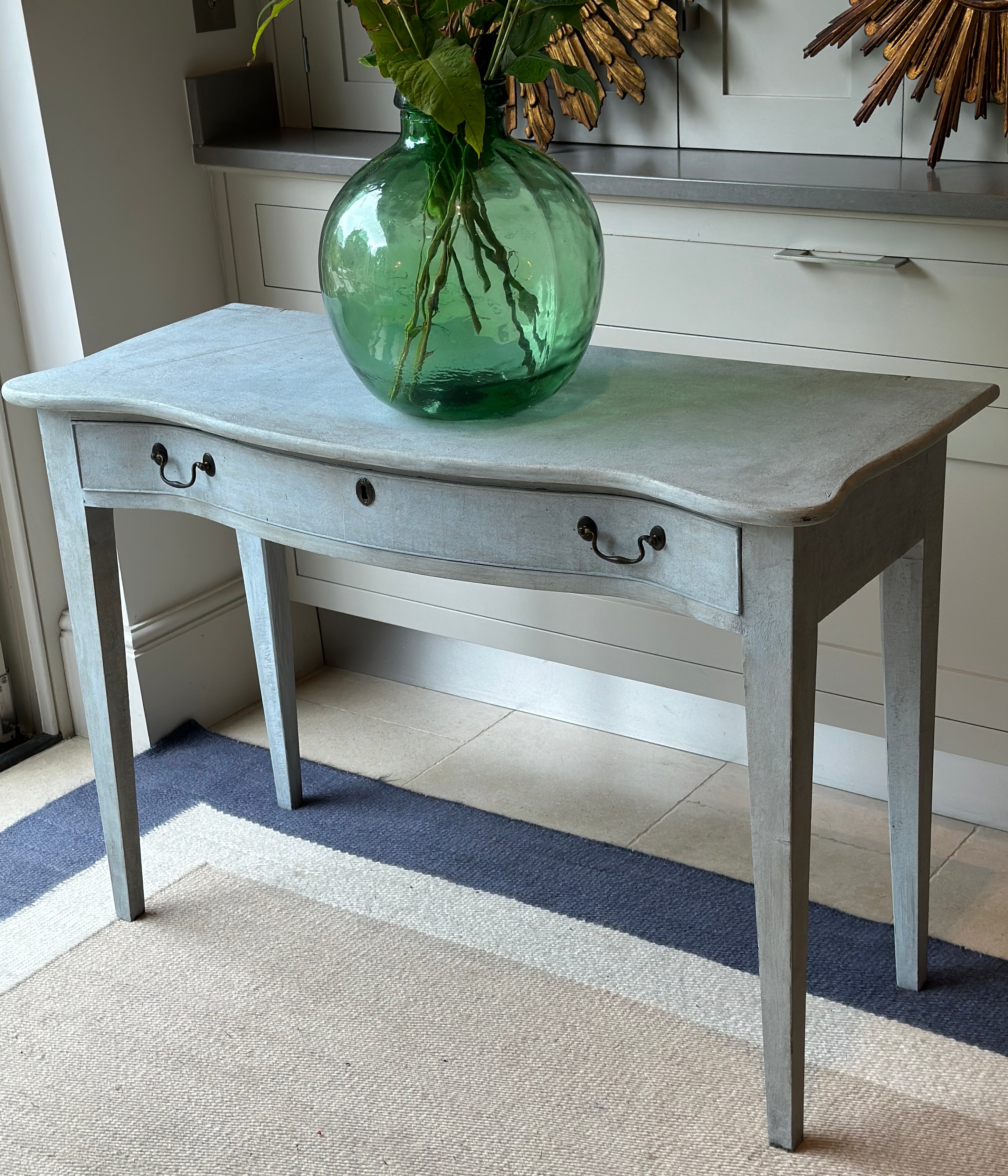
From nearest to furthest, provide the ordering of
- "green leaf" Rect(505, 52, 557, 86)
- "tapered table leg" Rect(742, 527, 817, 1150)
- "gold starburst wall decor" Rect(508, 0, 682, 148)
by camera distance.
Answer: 1. "tapered table leg" Rect(742, 527, 817, 1150)
2. "green leaf" Rect(505, 52, 557, 86)
3. "gold starburst wall decor" Rect(508, 0, 682, 148)

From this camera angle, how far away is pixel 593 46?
2139 mm

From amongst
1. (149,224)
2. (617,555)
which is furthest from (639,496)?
(149,224)

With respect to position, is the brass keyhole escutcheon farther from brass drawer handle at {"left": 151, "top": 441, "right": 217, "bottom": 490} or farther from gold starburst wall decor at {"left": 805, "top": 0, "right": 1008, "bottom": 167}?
gold starburst wall decor at {"left": 805, "top": 0, "right": 1008, "bottom": 167}

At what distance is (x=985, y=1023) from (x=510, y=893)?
27.0 inches

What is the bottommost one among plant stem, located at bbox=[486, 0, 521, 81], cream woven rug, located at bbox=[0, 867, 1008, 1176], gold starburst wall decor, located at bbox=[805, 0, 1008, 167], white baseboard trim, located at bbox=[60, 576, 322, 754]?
cream woven rug, located at bbox=[0, 867, 1008, 1176]

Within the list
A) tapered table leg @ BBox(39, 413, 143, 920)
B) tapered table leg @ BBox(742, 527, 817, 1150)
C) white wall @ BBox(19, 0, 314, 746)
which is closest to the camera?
tapered table leg @ BBox(742, 527, 817, 1150)

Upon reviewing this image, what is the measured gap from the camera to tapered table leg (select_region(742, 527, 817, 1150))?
128cm

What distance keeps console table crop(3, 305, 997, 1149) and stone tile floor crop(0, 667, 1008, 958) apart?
26 cm

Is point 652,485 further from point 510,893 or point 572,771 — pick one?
point 572,771

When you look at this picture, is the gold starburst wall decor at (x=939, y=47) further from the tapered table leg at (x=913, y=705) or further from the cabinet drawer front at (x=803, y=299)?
the tapered table leg at (x=913, y=705)

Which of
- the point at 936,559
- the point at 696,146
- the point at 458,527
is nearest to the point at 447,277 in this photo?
the point at 458,527

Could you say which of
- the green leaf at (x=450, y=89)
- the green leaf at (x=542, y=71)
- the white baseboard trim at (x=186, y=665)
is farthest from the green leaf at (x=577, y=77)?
the white baseboard trim at (x=186, y=665)

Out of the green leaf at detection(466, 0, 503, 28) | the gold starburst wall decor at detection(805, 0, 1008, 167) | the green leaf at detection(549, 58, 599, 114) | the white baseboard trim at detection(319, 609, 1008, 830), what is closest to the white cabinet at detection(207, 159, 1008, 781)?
the white baseboard trim at detection(319, 609, 1008, 830)

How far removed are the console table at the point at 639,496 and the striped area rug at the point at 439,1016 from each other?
121 millimetres
